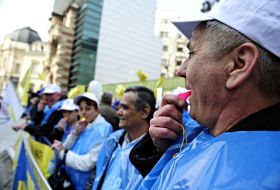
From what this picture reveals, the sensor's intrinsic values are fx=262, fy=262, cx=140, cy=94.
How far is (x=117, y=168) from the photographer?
2012mm

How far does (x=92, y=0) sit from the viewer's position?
29.2 m

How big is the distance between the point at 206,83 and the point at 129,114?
5.41 ft

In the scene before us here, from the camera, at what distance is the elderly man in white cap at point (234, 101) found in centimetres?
62

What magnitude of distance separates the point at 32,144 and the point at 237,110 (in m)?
3.16

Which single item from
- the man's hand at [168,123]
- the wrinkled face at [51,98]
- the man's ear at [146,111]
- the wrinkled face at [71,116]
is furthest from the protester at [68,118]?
the man's hand at [168,123]

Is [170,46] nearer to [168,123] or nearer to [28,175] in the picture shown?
[28,175]

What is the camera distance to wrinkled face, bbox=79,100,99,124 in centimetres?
329

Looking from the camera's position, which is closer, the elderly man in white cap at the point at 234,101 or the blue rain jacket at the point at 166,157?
the elderly man in white cap at the point at 234,101

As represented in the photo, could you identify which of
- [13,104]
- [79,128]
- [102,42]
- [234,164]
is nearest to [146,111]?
[79,128]

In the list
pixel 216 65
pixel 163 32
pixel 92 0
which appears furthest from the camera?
pixel 163 32

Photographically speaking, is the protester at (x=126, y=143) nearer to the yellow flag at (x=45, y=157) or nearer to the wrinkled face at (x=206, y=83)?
the yellow flag at (x=45, y=157)

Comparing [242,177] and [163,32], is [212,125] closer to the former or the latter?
[242,177]

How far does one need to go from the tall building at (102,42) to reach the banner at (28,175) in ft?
81.3

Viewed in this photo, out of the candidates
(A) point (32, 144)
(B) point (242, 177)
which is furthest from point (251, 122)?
(A) point (32, 144)
